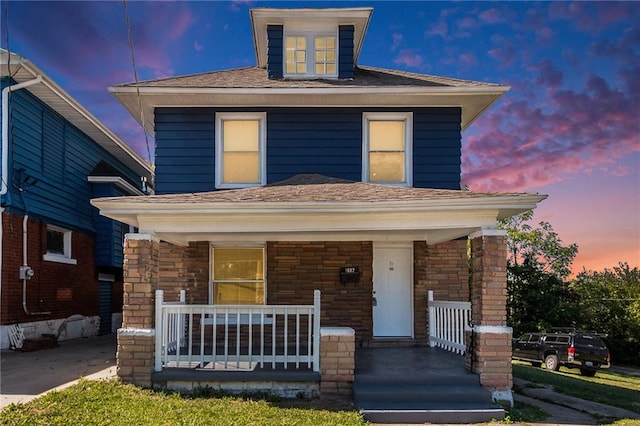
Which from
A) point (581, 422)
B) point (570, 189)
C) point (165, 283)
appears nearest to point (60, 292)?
point (165, 283)

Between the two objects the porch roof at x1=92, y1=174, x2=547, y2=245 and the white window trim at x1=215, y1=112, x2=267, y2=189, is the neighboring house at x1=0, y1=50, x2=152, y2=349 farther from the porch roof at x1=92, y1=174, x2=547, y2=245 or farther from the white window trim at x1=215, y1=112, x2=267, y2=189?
the porch roof at x1=92, y1=174, x2=547, y2=245

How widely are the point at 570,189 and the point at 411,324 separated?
7.97 m

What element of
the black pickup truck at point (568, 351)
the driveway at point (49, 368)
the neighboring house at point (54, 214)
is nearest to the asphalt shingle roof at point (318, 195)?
the driveway at point (49, 368)

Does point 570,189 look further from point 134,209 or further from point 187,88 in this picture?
point 134,209

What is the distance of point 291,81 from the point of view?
33.7 feet

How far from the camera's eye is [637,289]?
22625mm

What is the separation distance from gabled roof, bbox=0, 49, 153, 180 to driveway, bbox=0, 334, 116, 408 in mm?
6196

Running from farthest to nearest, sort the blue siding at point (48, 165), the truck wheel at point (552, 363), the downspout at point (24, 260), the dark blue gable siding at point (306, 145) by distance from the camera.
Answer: the truck wheel at point (552, 363) < the blue siding at point (48, 165) < the downspout at point (24, 260) < the dark blue gable siding at point (306, 145)

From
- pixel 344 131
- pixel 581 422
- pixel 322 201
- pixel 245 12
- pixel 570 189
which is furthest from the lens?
pixel 570 189

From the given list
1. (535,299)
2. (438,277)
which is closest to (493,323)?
(438,277)

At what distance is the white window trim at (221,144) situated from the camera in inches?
388

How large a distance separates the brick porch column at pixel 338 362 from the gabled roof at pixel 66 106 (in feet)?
30.1

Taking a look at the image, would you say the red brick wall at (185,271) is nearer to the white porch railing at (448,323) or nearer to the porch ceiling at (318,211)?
the porch ceiling at (318,211)

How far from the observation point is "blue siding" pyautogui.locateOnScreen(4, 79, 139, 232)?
444 inches
